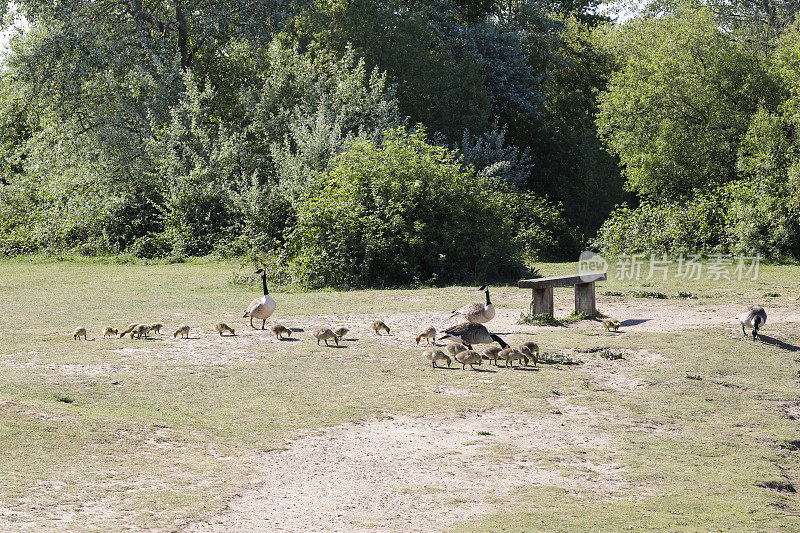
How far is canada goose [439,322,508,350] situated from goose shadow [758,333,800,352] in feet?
13.4

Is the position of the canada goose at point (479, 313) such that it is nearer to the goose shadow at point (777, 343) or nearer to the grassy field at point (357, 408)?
the grassy field at point (357, 408)

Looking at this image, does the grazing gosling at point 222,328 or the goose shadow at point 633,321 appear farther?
the goose shadow at point 633,321

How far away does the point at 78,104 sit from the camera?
3161 cm

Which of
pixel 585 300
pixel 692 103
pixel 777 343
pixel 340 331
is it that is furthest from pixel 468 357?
pixel 692 103

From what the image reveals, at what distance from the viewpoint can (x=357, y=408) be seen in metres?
8.99

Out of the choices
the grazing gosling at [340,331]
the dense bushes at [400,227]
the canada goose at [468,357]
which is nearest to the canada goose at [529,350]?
the canada goose at [468,357]

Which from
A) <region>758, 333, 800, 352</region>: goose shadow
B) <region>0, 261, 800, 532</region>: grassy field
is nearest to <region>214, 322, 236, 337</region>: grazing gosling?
<region>0, 261, 800, 532</region>: grassy field

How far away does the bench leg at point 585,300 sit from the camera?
1453 centimetres

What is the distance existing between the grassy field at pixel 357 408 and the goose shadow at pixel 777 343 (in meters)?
0.05

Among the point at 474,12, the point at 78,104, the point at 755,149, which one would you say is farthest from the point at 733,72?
the point at 78,104

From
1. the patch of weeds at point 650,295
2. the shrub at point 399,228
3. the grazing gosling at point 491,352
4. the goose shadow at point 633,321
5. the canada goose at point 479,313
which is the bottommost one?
the grazing gosling at point 491,352

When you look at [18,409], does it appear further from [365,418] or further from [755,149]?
[755,149]

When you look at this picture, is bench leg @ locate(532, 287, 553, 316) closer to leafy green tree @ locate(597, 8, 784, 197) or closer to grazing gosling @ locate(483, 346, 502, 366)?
grazing gosling @ locate(483, 346, 502, 366)

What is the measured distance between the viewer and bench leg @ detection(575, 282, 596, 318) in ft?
47.7
